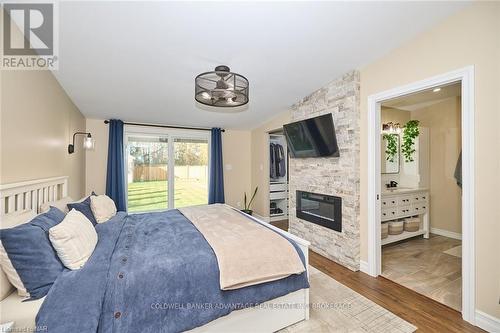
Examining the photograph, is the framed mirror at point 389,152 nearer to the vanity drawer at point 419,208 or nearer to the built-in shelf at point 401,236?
the vanity drawer at point 419,208

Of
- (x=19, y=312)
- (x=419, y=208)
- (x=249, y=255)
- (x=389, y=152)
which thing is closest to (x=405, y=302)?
(x=249, y=255)

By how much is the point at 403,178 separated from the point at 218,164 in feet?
12.4

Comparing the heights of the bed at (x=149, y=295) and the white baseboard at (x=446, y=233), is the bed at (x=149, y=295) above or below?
above

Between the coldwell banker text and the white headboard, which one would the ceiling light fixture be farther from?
the white headboard

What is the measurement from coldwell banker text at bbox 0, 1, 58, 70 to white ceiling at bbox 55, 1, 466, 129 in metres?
0.09

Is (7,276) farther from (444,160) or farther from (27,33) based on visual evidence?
(444,160)

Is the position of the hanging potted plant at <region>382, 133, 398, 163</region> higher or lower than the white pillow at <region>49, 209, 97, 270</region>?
higher

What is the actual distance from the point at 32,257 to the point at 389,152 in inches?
195

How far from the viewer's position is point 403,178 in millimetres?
4238

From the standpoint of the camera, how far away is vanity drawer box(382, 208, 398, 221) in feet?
11.1

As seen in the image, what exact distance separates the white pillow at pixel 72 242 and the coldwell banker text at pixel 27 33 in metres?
1.14

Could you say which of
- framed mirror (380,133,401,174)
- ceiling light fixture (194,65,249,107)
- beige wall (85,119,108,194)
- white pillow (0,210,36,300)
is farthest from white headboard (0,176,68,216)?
framed mirror (380,133,401,174)

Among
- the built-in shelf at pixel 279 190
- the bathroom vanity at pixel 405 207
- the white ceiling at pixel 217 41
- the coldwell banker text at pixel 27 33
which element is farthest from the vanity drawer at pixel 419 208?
the coldwell banker text at pixel 27 33

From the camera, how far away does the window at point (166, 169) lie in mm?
4438
